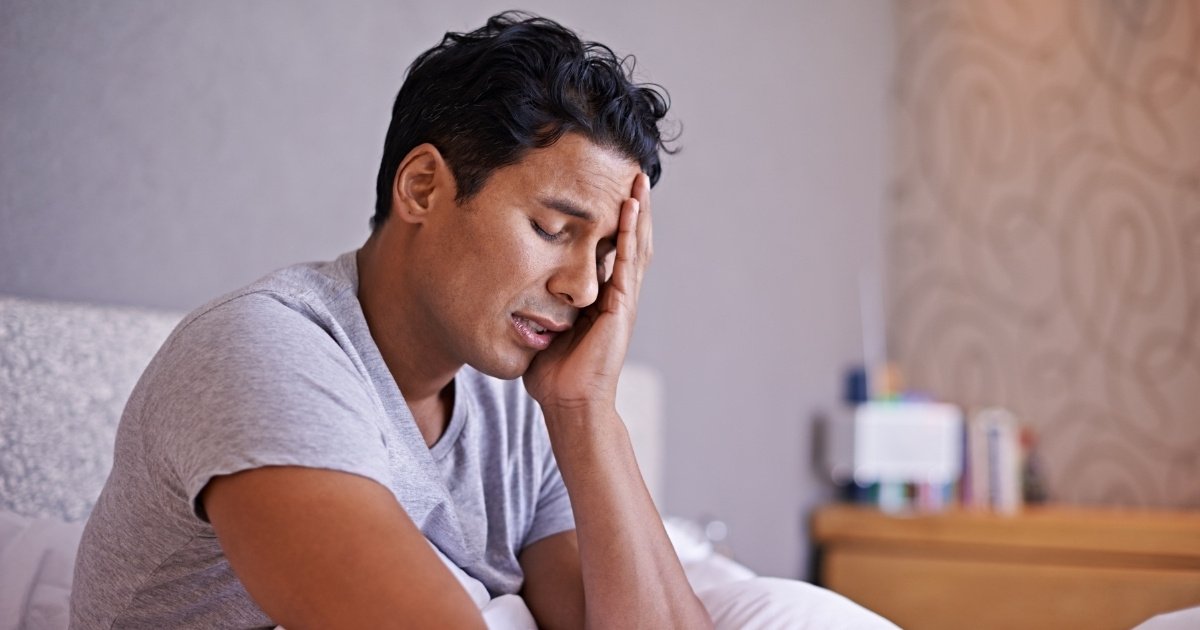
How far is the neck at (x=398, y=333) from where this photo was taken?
125cm

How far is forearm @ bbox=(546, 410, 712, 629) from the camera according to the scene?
3.84 feet

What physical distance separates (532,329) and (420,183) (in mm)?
208

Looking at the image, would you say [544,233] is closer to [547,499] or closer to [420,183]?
[420,183]

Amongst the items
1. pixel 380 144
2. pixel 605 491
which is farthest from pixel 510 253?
pixel 380 144

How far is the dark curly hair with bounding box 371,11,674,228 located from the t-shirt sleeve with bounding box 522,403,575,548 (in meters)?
0.35

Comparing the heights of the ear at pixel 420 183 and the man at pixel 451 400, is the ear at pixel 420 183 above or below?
above

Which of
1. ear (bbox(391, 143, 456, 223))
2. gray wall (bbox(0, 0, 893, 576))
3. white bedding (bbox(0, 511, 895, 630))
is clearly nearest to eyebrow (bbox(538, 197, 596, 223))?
ear (bbox(391, 143, 456, 223))

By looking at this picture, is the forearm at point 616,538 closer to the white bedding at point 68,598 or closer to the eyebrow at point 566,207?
the white bedding at point 68,598

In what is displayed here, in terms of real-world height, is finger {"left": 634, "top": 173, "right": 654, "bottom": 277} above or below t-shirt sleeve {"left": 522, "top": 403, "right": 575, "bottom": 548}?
above

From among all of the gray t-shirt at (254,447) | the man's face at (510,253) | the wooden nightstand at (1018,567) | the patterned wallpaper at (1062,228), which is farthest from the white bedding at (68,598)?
the patterned wallpaper at (1062,228)

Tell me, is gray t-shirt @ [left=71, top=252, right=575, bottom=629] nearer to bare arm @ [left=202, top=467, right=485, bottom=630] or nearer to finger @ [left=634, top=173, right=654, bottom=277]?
bare arm @ [left=202, top=467, right=485, bottom=630]

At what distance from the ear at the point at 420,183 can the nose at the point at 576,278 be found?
0.15 meters

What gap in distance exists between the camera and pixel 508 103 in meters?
1.21

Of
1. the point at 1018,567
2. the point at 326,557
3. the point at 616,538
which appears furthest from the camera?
the point at 1018,567
